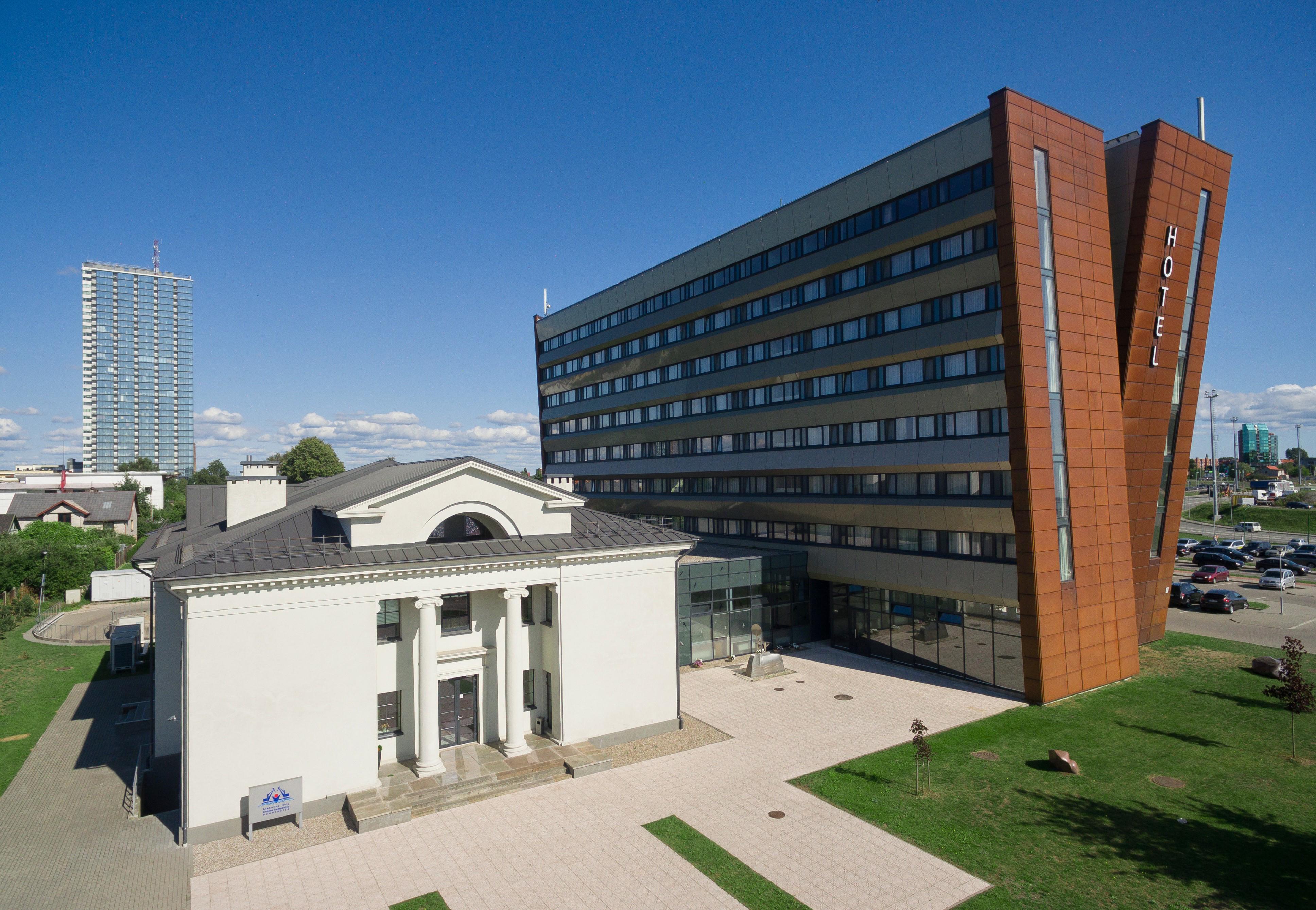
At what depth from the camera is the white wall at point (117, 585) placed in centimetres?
5906

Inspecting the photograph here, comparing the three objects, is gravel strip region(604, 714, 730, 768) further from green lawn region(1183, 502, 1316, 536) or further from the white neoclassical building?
green lawn region(1183, 502, 1316, 536)

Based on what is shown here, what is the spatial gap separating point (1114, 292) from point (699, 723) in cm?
2839

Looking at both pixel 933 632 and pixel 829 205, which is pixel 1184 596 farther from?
pixel 829 205

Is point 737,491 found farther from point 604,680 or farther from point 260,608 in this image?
point 260,608

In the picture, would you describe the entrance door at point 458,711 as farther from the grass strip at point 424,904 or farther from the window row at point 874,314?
the window row at point 874,314

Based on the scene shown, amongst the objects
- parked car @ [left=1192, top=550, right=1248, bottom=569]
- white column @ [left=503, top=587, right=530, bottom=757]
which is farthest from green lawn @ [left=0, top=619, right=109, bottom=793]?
parked car @ [left=1192, top=550, right=1248, bottom=569]

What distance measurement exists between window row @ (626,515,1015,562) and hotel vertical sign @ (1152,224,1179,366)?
13.3 m

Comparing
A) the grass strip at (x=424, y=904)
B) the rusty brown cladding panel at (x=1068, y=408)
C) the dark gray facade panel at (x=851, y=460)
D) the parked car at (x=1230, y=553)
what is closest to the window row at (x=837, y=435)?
the dark gray facade panel at (x=851, y=460)

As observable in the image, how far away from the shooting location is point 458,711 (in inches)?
984

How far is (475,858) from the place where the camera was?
18.1m

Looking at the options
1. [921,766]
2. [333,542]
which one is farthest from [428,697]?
[921,766]

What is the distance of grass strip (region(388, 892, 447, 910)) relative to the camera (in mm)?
15875

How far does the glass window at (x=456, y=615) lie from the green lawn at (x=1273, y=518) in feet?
365

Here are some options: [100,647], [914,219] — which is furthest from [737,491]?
[100,647]
